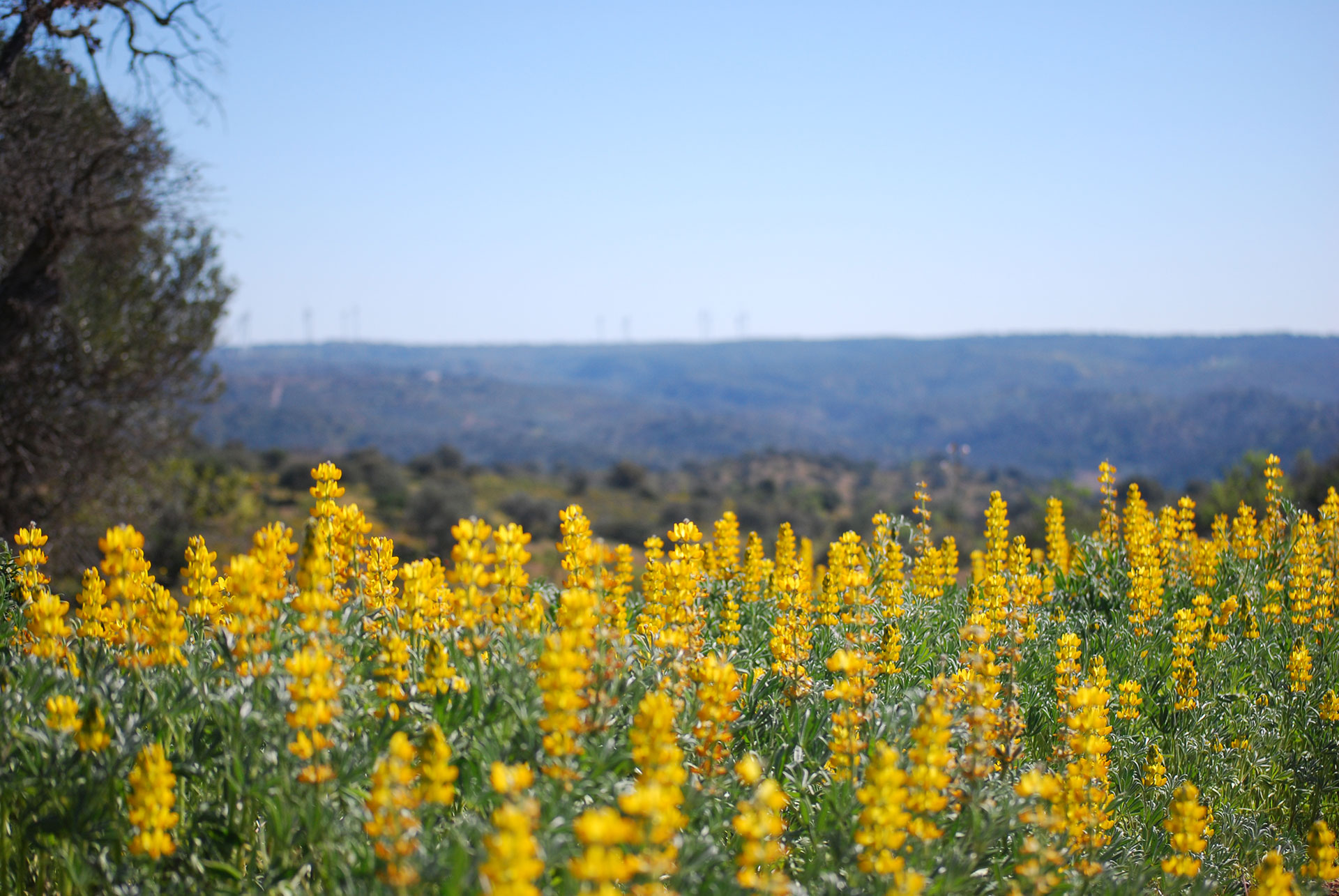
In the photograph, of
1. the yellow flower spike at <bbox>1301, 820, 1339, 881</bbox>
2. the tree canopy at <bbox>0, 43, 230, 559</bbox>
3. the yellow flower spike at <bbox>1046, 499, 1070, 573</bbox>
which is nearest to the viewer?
the yellow flower spike at <bbox>1301, 820, 1339, 881</bbox>

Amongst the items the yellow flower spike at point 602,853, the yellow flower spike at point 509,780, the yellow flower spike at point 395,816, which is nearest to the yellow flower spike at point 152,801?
the yellow flower spike at point 395,816

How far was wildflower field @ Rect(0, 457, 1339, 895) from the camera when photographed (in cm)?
208

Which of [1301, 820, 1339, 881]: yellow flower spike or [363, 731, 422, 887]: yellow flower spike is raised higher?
[363, 731, 422, 887]: yellow flower spike

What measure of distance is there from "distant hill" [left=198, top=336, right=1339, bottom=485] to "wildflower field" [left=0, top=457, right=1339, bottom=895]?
8551cm

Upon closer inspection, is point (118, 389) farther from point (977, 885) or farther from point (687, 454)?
point (687, 454)

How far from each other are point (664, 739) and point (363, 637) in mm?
1453

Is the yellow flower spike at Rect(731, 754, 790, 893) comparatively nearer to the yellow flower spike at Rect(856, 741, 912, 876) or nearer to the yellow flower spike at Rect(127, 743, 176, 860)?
the yellow flower spike at Rect(856, 741, 912, 876)

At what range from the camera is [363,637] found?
2.98 metres

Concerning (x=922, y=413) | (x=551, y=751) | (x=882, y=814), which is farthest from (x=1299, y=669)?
(x=922, y=413)

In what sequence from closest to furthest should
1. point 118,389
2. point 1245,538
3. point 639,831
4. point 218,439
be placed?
1. point 639,831
2. point 1245,538
3. point 118,389
4. point 218,439

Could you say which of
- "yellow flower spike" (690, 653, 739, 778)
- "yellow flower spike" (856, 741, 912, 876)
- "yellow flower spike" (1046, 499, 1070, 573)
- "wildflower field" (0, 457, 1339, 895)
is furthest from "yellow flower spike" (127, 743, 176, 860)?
"yellow flower spike" (1046, 499, 1070, 573)

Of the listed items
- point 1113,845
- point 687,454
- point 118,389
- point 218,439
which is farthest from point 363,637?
point 687,454

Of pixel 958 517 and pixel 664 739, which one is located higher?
pixel 664 739

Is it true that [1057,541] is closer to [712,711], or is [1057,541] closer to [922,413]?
[712,711]
